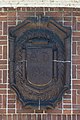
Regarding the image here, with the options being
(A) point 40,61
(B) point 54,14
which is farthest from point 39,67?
(B) point 54,14

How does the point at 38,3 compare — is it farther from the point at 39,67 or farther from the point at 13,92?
the point at 13,92

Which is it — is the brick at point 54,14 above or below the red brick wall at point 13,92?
above

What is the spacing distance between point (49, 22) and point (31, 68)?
383 millimetres

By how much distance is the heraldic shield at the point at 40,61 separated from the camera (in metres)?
2.58

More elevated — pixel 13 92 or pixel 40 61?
pixel 40 61

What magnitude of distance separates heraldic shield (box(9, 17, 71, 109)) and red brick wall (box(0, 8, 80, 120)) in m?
0.05

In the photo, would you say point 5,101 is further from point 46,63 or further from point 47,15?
point 47,15

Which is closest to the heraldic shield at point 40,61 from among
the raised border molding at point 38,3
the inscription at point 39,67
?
the inscription at point 39,67

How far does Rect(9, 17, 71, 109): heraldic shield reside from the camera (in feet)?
8.46

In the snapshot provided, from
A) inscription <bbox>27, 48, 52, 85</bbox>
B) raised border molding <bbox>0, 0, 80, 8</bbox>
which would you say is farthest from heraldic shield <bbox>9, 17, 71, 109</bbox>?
raised border molding <bbox>0, 0, 80, 8</bbox>

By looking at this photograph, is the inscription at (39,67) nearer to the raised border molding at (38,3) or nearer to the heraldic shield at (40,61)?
the heraldic shield at (40,61)

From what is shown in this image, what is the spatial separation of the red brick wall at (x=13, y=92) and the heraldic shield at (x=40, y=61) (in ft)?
0.17

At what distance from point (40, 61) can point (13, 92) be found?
32 cm

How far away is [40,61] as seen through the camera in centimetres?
259
